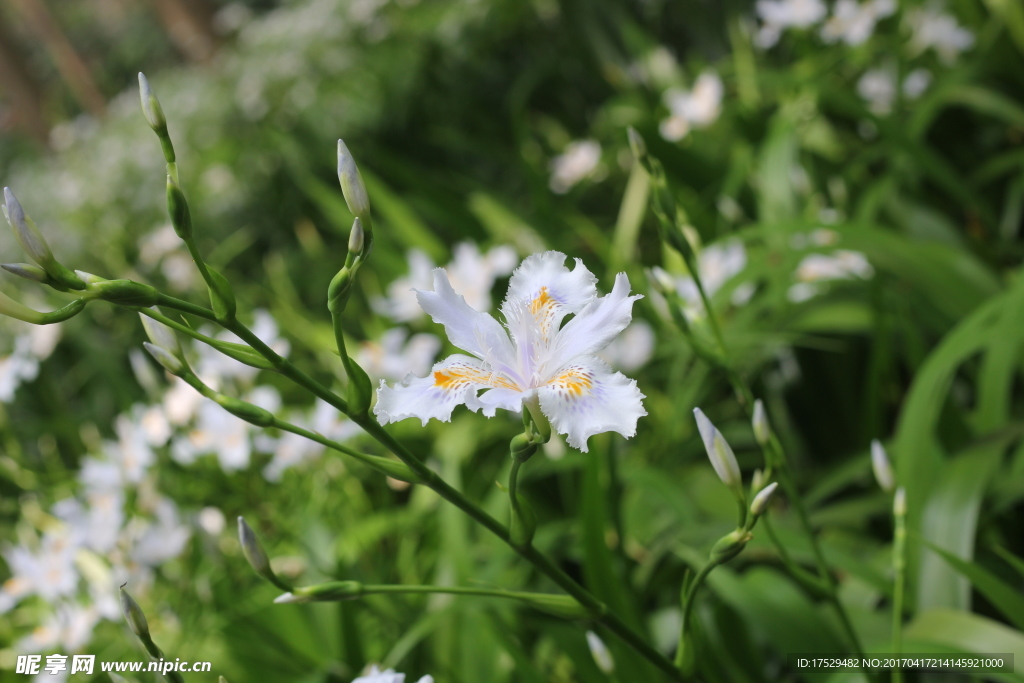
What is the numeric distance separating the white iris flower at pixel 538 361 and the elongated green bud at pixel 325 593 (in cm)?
17

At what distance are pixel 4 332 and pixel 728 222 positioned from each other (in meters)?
3.76

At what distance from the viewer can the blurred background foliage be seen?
57.1 inches

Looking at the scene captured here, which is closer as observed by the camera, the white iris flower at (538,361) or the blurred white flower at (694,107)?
the white iris flower at (538,361)

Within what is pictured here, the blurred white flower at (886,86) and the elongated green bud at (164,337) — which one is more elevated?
the blurred white flower at (886,86)

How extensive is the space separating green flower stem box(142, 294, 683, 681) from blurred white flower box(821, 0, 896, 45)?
8.43ft

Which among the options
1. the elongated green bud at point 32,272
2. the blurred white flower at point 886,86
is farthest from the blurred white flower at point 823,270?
the elongated green bud at point 32,272

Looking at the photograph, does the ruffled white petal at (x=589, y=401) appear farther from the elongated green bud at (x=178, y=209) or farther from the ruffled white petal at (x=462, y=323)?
the elongated green bud at (x=178, y=209)

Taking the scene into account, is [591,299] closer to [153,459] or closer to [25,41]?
[153,459]

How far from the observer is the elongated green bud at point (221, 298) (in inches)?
25.9

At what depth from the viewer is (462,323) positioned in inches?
29.0

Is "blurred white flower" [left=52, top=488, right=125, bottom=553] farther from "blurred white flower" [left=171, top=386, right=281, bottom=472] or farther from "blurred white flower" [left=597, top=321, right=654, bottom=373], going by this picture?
"blurred white flower" [left=597, top=321, right=654, bottom=373]

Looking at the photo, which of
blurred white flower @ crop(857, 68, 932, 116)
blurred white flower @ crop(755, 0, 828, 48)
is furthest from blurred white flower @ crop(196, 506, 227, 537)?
blurred white flower @ crop(857, 68, 932, 116)
